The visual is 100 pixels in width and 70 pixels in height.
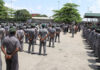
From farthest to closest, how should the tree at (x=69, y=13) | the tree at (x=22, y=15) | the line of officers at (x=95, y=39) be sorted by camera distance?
the tree at (x=22, y=15) → the tree at (x=69, y=13) → the line of officers at (x=95, y=39)

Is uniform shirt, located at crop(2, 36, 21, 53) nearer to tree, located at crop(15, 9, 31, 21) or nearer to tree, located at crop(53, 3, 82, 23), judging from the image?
tree, located at crop(53, 3, 82, 23)

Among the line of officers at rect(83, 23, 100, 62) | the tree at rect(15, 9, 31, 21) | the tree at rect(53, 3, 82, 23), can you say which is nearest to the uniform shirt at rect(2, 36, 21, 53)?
the line of officers at rect(83, 23, 100, 62)

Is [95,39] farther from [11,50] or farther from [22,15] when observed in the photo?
[22,15]

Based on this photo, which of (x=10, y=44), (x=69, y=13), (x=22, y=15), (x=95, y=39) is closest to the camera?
(x=10, y=44)

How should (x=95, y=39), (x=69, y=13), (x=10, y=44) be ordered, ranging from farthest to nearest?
(x=69, y=13)
(x=95, y=39)
(x=10, y=44)

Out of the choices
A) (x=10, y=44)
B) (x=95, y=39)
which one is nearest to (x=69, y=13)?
(x=95, y=39)

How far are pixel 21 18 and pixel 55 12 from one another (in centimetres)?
1866

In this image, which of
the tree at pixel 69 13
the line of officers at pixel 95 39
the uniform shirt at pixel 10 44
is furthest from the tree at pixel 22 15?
the uniform shirt at pixel 10 44

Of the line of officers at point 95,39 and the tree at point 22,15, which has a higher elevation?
the tree at point 22,15

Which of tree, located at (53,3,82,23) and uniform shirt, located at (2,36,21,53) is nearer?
uniform shirt, located at (2,36,21,53)

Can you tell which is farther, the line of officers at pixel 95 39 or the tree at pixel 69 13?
the tree at pixel 69 13

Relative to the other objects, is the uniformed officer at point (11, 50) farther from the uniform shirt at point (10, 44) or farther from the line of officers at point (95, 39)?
the line of officers at point (95, 39)

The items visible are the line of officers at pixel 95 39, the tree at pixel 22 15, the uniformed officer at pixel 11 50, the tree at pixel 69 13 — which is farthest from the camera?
the tree at pixel 22 15

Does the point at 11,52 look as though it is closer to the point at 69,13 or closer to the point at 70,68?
the point at 70,68
